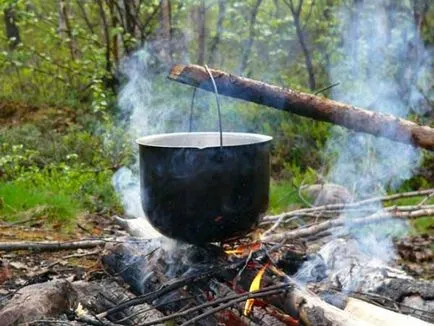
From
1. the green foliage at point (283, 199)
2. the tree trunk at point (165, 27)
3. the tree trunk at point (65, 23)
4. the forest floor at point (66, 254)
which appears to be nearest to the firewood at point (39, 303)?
the forest floor at point (66, 254)

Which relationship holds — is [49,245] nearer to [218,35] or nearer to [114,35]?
[114,35]

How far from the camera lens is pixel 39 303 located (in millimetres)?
2635

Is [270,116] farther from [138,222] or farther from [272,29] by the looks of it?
[138,222]

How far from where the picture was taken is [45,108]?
9.81 m

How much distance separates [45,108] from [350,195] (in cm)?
565

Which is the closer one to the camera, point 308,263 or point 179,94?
point 308,263

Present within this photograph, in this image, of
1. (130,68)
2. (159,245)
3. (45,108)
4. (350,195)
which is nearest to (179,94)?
(130,68)

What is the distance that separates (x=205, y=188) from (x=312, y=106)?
77cm

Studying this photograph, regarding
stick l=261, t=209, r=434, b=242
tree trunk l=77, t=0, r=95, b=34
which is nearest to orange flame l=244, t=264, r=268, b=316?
stick l=261, t=209, r=434, b=242

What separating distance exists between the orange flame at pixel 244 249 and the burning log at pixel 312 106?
2.27 feet

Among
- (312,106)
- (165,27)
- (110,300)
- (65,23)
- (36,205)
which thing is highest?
(65,23)

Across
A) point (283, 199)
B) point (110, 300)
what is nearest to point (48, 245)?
point (110, 300)

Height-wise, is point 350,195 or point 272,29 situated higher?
point 272,29

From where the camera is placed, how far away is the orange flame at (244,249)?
2.95 meters
